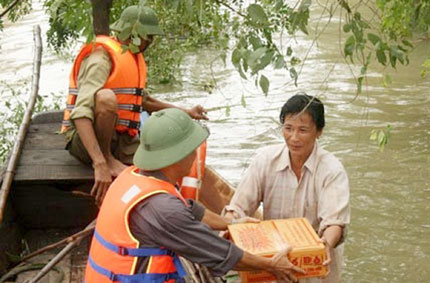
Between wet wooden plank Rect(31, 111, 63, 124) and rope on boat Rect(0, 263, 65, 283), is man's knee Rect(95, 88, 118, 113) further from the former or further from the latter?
wet wooden plank Rect(31, 111, 63, 124)

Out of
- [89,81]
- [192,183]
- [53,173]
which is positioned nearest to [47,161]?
[53,173]

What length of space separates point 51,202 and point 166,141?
1.92 m

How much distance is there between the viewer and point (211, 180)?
4617 millimetres

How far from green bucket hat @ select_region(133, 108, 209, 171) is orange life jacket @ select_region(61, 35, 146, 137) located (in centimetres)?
166

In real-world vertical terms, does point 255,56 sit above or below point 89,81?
above

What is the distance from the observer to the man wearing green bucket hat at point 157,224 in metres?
2.52

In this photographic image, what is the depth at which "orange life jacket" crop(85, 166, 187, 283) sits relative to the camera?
2.54 m

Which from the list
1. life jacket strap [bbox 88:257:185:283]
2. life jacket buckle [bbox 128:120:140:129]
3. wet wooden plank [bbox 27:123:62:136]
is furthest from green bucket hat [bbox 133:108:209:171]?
wet wooden plank [bbox 27:123:62:136]

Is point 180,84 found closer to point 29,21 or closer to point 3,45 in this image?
point 3,45

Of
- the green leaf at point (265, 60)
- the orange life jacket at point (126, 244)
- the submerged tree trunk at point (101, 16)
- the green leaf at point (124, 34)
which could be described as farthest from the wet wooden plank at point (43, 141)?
the green leaf at point (265, 60)

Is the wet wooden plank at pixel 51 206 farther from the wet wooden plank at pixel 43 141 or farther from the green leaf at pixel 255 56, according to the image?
the green leaf at pixel 255 56

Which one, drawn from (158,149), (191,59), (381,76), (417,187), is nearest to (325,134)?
(417,187)

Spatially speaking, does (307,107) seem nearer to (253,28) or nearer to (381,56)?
(253,28)

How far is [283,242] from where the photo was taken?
286cm
